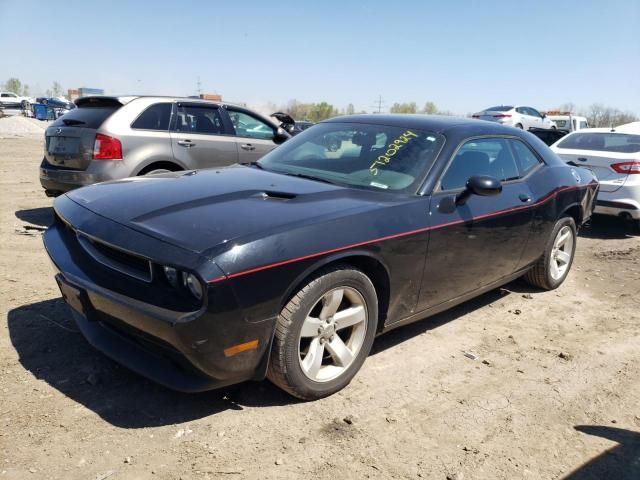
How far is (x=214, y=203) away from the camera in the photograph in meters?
3.01

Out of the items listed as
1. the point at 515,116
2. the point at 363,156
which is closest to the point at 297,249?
the point at 363,156

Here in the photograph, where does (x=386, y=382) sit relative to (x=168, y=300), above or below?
below

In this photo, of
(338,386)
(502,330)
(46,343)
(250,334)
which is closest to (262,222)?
(250,334)

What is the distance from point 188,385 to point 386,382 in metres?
1.29

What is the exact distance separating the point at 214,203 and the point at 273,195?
385 millimetres

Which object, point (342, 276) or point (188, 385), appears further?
point (342, 276)

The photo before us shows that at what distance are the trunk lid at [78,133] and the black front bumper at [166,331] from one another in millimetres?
3608

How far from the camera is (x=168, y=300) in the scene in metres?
2.47

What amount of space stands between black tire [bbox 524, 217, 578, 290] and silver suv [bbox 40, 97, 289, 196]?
9.03 ft

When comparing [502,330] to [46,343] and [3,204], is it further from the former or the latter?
[3,204]

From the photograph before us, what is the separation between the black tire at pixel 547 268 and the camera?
496cm

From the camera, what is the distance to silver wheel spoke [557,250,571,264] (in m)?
5.29

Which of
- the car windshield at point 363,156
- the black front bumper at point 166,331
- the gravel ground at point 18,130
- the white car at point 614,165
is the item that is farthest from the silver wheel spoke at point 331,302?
the gravel ground at point 18,130

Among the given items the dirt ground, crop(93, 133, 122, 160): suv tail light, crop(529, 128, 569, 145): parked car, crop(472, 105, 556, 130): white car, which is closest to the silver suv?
crop(93, 133, 122, 160): suv tail light
